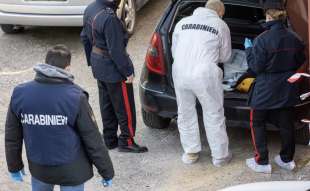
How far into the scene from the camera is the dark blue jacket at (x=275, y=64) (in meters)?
5.16

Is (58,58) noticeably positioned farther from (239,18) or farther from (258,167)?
(239,18)

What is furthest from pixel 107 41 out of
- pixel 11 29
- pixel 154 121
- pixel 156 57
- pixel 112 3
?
pixel 11 29

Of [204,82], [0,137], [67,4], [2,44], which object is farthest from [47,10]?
[204,82]

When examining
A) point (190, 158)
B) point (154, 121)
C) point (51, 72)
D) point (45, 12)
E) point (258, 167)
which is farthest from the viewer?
point (45, 12)

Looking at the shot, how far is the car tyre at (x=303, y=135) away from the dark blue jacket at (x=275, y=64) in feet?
1.77

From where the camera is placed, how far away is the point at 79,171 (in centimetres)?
427

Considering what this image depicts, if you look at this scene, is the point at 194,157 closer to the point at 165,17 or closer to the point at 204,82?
the point at 204,82

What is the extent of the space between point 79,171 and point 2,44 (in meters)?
5.02

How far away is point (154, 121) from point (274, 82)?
4.99 ft

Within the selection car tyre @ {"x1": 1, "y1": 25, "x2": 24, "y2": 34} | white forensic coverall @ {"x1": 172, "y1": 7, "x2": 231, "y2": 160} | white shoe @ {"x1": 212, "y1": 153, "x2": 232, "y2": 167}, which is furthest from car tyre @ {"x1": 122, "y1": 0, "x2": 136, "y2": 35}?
white shoe @ {"x1": 212, "y1": 153, "x2": 232, "y2": 167}

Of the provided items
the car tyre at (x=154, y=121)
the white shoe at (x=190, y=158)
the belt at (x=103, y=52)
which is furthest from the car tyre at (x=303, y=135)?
the belt at (x=103, y=52)

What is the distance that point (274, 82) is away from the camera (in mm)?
5258

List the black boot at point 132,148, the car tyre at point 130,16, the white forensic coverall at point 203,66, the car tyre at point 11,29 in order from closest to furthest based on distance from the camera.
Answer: the white forensic coverall at point 203,66
the black boot at point 132,148
the car tyre at point 130,16
the car tyre at point 11,29

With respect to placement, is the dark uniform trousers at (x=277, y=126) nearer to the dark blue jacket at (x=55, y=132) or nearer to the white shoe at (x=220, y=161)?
the white shoe at (x=220, y=161)
